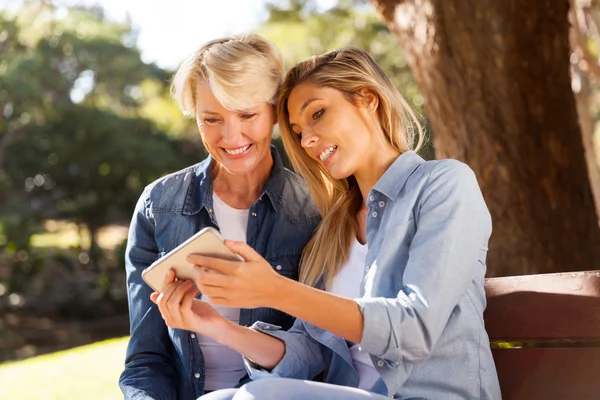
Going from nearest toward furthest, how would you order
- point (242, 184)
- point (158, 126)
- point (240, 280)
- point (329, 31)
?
point (240, 280) < point (242, 184) < point (329, 31) < point (158, 126)

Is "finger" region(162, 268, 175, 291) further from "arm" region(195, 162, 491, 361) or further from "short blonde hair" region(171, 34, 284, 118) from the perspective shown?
"short blonde hair" region(171, 34, 284, 118)

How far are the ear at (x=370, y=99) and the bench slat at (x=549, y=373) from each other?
698 mm

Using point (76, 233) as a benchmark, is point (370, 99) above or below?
above

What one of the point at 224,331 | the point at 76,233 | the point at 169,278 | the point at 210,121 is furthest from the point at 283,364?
the point at 76,233

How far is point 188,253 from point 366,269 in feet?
1.52

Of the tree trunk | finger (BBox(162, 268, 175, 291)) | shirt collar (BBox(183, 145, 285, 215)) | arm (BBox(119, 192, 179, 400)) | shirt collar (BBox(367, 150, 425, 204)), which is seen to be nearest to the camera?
finger (BBox(162, 268, 175, 291))

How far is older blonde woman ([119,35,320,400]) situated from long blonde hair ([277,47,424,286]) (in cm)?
12

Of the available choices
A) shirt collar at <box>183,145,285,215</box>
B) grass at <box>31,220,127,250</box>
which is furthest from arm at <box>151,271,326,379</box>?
grass at <box>31,220,127,250</box>

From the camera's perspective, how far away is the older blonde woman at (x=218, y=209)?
246 cm

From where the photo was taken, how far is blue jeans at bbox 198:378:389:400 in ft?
6.01

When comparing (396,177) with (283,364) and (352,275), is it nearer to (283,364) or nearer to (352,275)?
(352,275)

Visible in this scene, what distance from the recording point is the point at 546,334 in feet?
7.22

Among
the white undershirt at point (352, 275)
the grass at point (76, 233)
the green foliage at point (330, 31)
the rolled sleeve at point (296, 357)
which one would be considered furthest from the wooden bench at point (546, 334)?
the grass at point (76, 233)

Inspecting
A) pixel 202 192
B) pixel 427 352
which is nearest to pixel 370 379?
pixel 427 352
